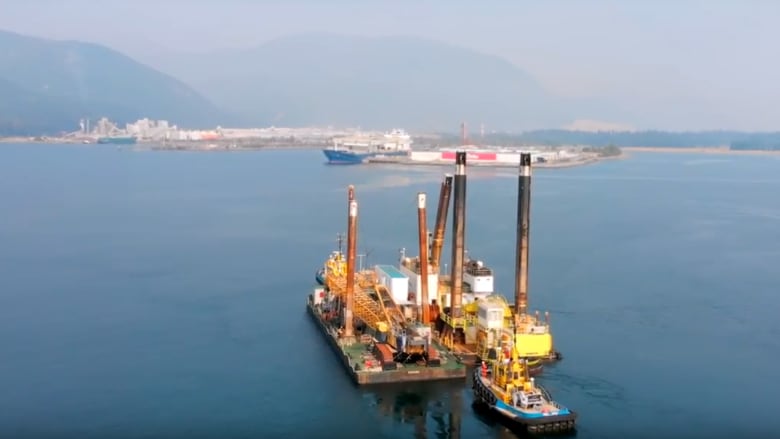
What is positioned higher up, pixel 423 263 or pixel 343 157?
pixel 343 157

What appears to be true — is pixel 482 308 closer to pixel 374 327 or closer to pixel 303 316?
pixel 374 327

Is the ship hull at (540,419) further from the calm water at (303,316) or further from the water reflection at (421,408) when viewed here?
the water reflection at (421,408)

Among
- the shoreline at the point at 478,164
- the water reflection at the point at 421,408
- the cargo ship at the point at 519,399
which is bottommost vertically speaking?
the water reflection at the point at 421,408

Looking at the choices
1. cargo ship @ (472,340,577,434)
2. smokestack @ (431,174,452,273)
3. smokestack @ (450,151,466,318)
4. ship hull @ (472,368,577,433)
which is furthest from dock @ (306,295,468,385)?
smokestack @ (431,174,452,273)

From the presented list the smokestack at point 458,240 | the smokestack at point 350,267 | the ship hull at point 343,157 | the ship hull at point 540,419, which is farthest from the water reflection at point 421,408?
the ship hull at point 343,157

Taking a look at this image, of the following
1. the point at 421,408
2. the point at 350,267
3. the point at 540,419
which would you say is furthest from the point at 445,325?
the point at 540,419

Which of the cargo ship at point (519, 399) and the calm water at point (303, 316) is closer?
the cargo ship at point (519, 399)
